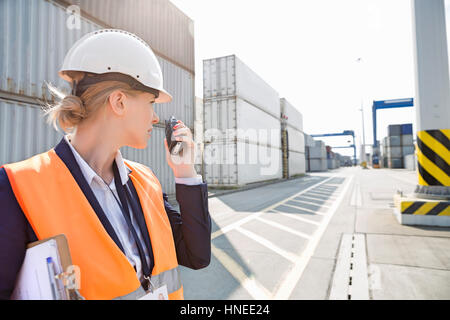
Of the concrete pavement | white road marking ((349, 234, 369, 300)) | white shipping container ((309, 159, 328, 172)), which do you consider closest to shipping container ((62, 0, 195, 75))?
the concrete pavement

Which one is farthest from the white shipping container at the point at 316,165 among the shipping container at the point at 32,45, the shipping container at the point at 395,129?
the shipping container at the point at 32,45

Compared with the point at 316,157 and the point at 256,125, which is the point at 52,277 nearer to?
the point at 256,125

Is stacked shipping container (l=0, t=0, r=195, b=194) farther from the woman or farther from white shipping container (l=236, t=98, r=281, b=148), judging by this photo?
white shipping container (l=236, t=98, r=281, b=148)

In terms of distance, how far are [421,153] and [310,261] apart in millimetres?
3660

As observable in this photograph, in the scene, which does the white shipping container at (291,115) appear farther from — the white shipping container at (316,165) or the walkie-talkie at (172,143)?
the walkie-talkie at (172,143)

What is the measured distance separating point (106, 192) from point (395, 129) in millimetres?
46329

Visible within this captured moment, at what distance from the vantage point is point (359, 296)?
8.52ft

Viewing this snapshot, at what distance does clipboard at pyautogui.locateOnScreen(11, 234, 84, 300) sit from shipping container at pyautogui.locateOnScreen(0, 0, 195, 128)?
5202 millimetres

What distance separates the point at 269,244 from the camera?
175 inches

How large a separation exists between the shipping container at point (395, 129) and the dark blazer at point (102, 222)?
45766 millimetres

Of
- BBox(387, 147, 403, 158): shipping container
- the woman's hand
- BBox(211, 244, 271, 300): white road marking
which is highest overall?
BBox(387, 147, 403, 158): shipping container

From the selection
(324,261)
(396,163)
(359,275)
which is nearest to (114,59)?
(359,275)

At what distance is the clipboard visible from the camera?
2.34 ft
